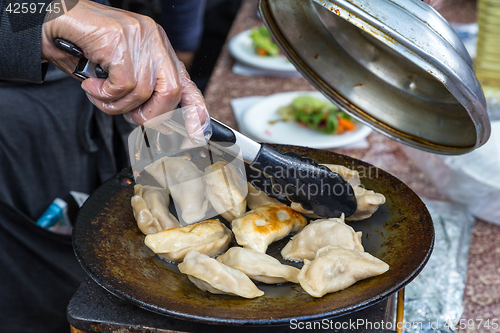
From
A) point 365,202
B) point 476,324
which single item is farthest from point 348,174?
point 476,324

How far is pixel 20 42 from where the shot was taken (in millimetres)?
1159

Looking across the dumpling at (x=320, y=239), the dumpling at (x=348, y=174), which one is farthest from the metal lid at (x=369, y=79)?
the dumpling at (x=320, y=239)

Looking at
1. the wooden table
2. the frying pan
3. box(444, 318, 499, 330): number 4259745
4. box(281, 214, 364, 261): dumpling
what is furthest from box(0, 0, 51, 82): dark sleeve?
box(444, 318, 499, 330): number 4259745

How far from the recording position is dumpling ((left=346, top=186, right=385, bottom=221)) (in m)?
1.36

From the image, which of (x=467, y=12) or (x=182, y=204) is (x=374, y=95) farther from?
(x=467, y=12)

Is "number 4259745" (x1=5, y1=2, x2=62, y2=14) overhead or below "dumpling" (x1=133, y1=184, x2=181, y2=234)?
overhead

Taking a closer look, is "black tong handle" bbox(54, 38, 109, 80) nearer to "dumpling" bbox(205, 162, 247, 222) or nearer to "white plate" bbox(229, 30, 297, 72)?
"dumpling" bbox(205, 162, 247, 222)

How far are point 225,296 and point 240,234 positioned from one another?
0.76ft

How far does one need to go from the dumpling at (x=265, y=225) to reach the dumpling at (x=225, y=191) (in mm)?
73

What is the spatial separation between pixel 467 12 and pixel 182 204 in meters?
4.37

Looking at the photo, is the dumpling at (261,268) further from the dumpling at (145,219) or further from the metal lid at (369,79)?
the metal lid at (369,79)

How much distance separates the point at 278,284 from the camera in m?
1.18

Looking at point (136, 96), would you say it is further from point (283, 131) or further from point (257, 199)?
point (283, 131)

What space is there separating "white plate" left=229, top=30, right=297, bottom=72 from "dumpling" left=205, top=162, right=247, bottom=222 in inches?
73.2
